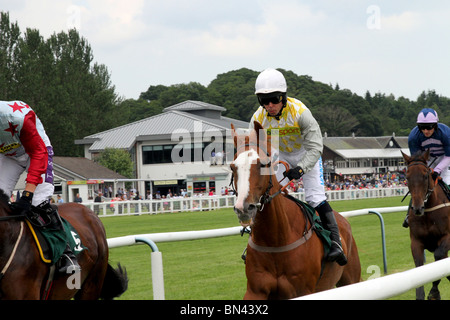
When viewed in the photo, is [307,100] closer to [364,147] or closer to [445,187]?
[364,147]

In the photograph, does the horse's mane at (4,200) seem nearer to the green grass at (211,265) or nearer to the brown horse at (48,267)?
the brown horse at (48,267)

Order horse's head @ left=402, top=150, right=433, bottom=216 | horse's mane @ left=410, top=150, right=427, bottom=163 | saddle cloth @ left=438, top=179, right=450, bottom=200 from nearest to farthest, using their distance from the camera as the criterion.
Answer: horse's head @ left=402, top=150, right=433, bottom=216 < horse's mane @ left=410, top=150, right=427, bottom=163 < saddle cloth @ left=438, top=179, right=450, bottom=200

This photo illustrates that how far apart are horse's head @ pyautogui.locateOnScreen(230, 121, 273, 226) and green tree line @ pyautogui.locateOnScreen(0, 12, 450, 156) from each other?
43694 mm

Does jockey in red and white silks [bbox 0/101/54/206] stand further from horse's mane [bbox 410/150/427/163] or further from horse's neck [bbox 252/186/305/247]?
horse's mane [bbox 410/150/427/163]

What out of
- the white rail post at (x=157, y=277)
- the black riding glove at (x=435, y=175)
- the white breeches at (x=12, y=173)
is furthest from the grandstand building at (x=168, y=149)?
the white rail post at (x=157, y=277)

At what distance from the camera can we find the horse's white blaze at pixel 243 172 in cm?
351

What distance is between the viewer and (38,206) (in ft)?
13.6

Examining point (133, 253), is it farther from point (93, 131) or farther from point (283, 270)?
point (93, 131)

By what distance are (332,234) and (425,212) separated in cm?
282

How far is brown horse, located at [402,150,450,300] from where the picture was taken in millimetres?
6758

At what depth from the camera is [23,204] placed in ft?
12.7

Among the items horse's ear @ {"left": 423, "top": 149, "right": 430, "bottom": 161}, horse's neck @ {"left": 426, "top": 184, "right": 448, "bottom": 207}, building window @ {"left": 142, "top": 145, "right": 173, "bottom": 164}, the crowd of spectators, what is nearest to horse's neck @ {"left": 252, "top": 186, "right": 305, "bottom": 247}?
horse's ear @ {"left": 423, "top": 149, "right": 430, "bottom": 161}

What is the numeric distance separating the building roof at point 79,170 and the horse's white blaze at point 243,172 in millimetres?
36803
